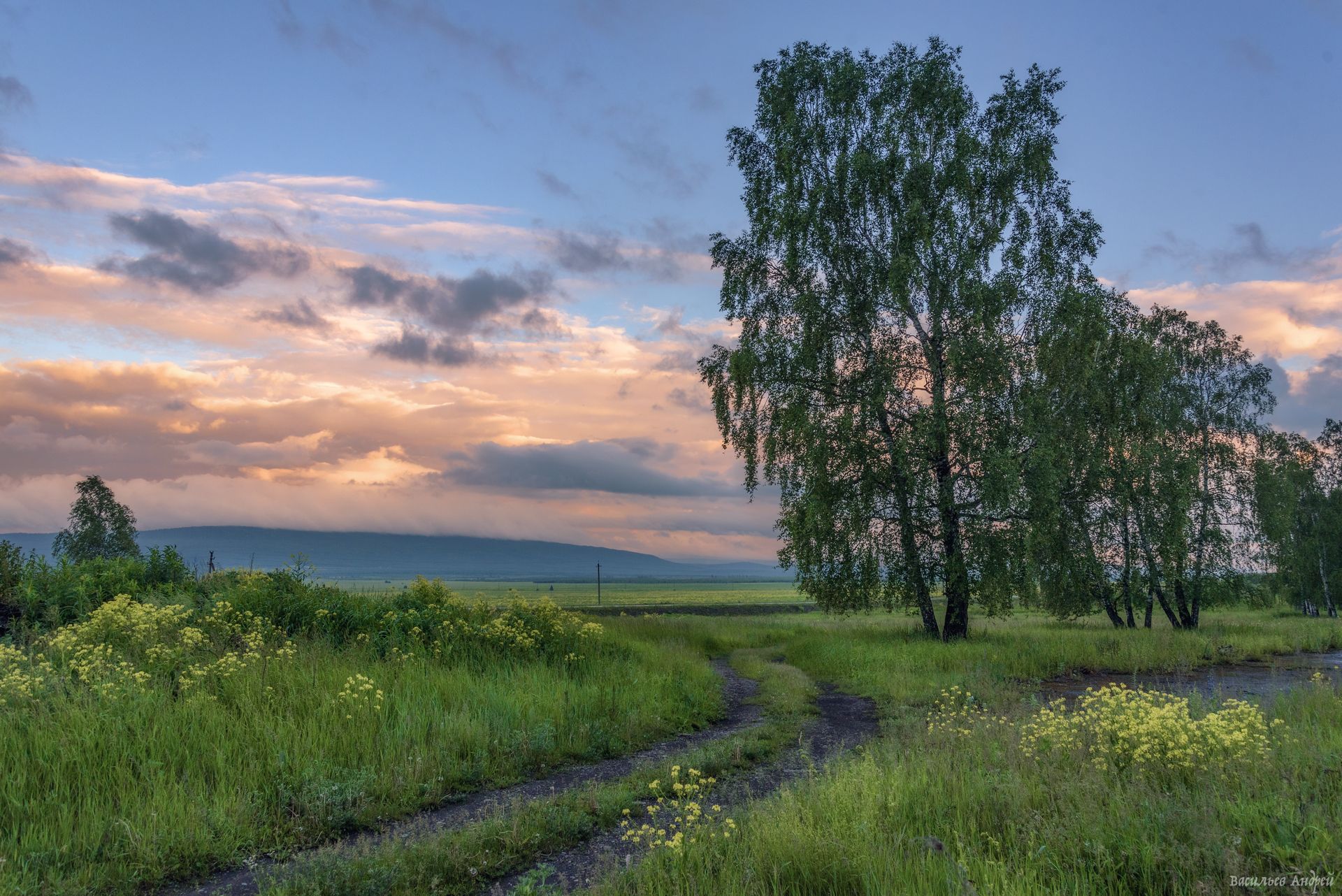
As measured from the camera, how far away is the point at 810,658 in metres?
24.4

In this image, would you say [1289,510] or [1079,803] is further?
[1289,510]

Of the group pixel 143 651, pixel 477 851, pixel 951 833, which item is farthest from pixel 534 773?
pixel 143 651

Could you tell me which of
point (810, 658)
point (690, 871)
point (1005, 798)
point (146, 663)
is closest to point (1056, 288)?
point (810, 658)

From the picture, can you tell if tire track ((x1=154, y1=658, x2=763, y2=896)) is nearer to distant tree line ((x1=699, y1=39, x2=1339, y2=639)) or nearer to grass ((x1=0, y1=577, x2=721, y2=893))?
grass ((x1=0, y1=577, x2=721, y2=893))

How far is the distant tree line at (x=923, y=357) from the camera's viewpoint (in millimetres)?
22906

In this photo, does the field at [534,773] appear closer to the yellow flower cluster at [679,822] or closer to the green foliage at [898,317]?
the yellow flower cluster at [679,822]

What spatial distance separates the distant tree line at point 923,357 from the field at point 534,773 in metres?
8.69

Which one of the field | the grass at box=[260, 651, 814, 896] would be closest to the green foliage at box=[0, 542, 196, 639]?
the field

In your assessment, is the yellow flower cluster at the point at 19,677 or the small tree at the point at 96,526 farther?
the small tree at the point at 96,526

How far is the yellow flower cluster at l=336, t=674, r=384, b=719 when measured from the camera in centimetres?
1025

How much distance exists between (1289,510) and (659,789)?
41.9 m

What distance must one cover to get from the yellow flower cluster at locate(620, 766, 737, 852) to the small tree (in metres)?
60.8

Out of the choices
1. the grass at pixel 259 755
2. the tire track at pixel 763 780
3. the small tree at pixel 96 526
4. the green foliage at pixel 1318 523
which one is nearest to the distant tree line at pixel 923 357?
the tire track at pixel 763 780

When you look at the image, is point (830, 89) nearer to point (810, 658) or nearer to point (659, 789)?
point (810, 658)
